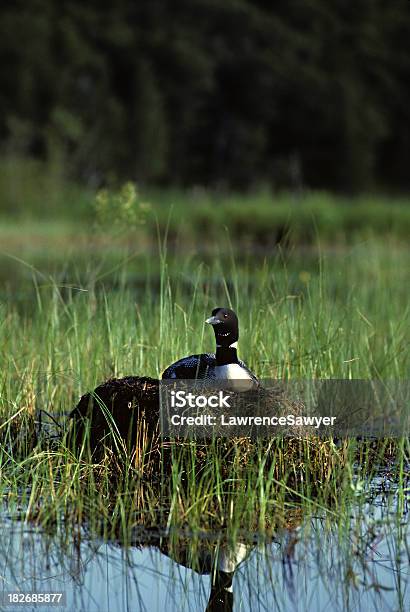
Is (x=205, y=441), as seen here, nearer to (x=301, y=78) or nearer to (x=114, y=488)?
(x=114, y=488)

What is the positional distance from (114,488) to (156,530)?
37cm

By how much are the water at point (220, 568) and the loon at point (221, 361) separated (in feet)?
2.19

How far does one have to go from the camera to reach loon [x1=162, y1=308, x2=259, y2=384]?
147 inches

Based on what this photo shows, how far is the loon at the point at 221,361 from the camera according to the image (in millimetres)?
3723

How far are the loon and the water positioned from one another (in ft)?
2.19

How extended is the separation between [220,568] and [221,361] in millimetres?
911

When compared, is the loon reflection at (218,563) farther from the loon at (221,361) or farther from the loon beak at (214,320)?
the loon beak at (214,320)

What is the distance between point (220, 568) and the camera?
120 inches

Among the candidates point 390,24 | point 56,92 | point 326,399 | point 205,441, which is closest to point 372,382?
point 326,399

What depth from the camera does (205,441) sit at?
3.64 m

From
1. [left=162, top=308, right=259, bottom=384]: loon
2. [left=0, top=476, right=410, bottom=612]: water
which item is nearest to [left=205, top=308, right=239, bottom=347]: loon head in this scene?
[left=162, top=308, right=259, bottom=384]: loon
